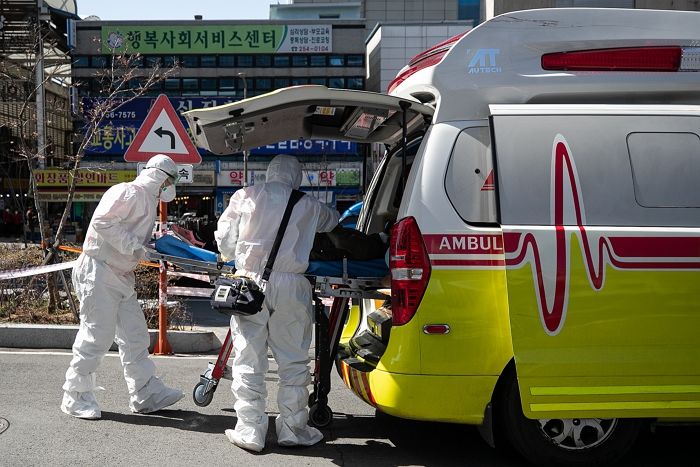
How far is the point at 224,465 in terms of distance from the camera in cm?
454

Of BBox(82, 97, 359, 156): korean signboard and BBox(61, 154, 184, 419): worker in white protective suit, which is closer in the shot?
BBox(61, 154, 184, 419): worker in white protective suit

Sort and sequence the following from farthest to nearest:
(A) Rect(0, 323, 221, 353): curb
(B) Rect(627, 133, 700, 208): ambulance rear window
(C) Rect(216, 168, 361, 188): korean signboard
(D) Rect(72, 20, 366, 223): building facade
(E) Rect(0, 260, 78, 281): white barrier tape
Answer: (D) Rect(72, 20, 366, 223): building facade < (C) Rect(216, 168, 361, 188): korean signboard < (E) Rect(0, 260, 78, 281): white barrier tape < (A) Rect(0, 323, 221, 353): curb < (B) Rect(627, 133, 700, 208): ambulance rear window

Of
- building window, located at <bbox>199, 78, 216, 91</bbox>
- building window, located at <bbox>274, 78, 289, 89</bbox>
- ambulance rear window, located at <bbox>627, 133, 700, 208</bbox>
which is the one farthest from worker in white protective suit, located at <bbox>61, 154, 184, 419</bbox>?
building window, located at <bbox>199, 78, 216, 91</bbox>

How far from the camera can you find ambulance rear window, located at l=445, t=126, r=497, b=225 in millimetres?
4250

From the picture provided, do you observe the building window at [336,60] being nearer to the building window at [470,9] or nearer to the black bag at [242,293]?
the building window at [470,9]

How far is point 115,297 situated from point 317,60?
42080 millimetres

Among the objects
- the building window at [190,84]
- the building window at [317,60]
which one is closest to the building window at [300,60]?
the building window at [317,60]

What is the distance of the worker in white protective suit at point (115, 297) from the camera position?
17.6ft

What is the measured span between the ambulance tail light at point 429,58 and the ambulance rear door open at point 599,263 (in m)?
0.56

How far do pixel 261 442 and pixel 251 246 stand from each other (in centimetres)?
121

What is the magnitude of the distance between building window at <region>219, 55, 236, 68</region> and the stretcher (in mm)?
41640

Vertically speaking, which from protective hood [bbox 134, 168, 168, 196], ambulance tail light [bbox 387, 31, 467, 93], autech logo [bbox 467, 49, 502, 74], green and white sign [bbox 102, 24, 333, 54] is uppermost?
green and white sign [bbox 102, 24, 333, 54]

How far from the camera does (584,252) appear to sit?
13.5 feet

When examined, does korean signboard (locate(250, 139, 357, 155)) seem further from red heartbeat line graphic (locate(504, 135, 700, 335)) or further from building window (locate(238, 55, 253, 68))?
red heartbeat line graphic (locate(504, 135, 700, 335))
